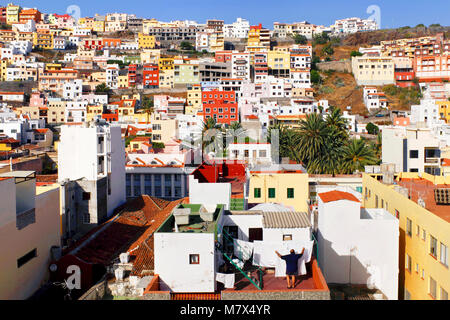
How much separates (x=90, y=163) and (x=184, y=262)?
12.1 metres

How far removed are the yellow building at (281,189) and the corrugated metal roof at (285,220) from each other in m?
7.52

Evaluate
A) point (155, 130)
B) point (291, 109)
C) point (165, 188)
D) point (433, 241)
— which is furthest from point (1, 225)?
point (291, 109)

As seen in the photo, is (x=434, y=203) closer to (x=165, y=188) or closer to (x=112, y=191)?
(x=112, y=191)

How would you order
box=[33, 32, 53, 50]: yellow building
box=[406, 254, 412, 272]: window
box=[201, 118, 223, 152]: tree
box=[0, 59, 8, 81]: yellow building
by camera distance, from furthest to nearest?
1. box=[33, 32, 53, 50]: yellow building
2. box=[0, 59, 8, 81]: yellow building
3. box=[201, 118, 223, 152]: tree
4. box=[406, 254, 412, 272]: window

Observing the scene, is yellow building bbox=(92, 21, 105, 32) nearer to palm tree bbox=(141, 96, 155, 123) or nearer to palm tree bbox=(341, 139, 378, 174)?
palm tree bbox=(141, 96, 155, 123)

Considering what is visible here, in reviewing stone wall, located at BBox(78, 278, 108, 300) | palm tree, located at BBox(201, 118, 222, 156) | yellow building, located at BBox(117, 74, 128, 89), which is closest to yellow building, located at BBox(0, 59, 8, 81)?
yellow building, located at BBox(117, 74, 128, 89)

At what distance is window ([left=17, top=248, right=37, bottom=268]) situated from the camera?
510 inches

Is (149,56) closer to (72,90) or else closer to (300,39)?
(72,90)

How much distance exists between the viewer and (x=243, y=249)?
411 inches

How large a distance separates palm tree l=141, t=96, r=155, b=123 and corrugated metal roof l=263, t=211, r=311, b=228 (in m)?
56.2

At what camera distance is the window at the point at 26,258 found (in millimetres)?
12945

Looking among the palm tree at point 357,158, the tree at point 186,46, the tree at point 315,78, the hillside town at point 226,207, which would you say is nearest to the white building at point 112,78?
the hillside town at point 226,207

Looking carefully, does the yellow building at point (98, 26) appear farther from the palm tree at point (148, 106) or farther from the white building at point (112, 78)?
the palm tree at point (148, 106)
